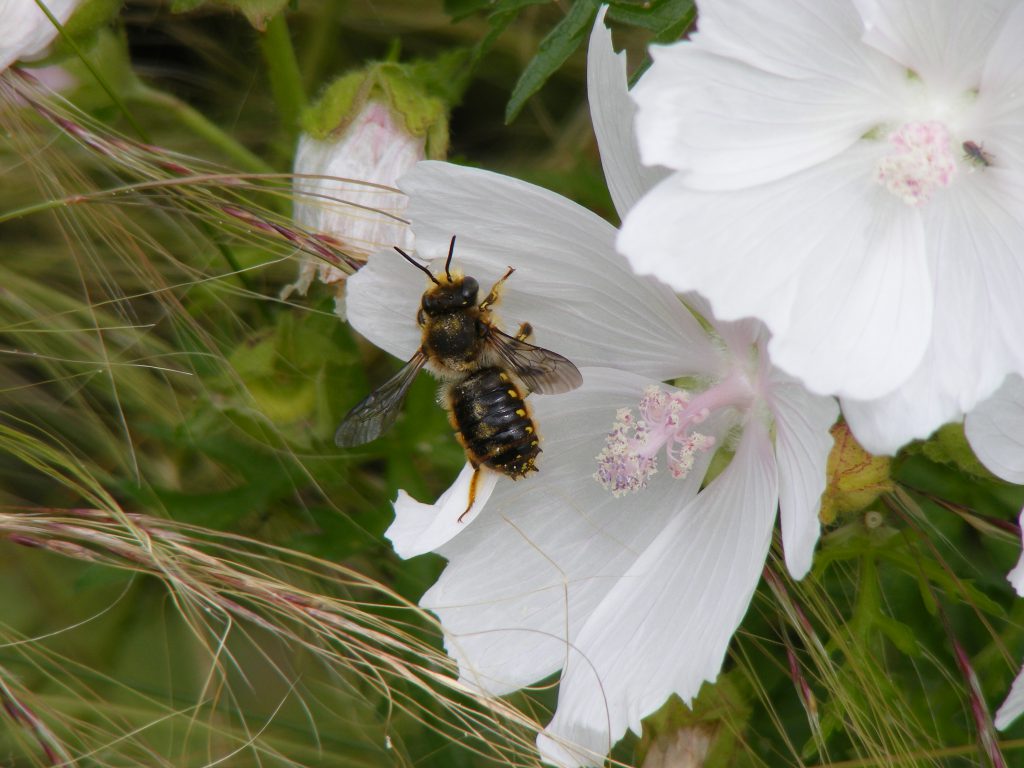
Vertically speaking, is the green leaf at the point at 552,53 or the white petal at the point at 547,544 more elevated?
the green leaf at the point at 552,53

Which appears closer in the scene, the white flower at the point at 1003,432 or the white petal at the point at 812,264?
Result: the white petal at the point at 812,264

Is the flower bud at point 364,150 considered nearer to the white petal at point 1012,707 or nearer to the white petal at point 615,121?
the white petal at point 615,121

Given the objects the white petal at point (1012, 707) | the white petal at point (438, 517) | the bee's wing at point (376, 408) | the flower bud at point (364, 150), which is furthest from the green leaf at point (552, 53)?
the white petal at point (1012, 707)

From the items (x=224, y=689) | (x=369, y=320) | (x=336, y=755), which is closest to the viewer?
(x=369, y=320)

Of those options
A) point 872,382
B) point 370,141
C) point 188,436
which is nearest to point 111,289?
point 188,436

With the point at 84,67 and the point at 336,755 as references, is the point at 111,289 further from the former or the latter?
the point at 336,755

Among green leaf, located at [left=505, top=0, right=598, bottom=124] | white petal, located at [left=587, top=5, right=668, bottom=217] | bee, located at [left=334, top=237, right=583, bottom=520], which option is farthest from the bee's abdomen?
green leaf, located at [left=505, top=0, right=598, bottom=124]

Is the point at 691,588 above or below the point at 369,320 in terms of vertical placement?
below
